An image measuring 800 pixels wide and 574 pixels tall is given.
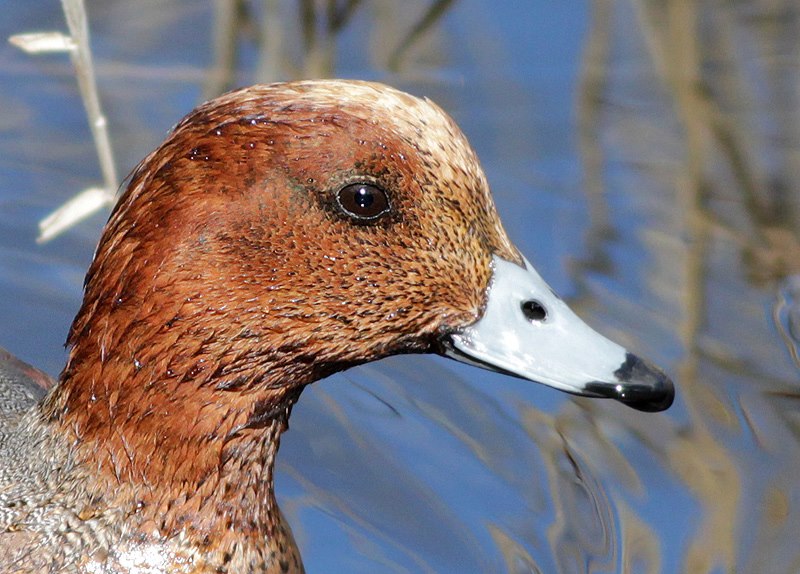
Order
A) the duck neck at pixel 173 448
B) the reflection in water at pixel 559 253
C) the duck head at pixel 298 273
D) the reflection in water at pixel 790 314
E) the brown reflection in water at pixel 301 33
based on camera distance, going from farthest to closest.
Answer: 1. the brown reflection in water at pixel 301 33
2. the reflection in water at pixel 790 314
3. the reflection in water at pixel 559 253
4. the duck neck at pixel 173 448
5. the duck head at pixel 298 273

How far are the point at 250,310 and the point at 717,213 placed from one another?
2.64m

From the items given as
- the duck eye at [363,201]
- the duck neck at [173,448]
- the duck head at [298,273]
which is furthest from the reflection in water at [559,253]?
the duck eye at [363,201]

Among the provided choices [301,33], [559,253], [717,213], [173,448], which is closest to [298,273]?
[173,448]

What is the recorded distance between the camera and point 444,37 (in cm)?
599

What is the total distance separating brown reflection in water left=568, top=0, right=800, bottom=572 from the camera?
4207mm

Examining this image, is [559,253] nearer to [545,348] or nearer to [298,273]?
[545,348]

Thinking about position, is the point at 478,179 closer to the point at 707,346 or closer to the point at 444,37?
the point at 707,346

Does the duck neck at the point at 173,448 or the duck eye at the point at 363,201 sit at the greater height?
the duck eye at the point at 363,201

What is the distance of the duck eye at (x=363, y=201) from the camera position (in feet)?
9.87

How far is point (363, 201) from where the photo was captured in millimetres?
3027

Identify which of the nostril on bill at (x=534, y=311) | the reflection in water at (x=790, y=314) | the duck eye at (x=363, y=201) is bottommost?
the reflection in water at (x=790, y=314)

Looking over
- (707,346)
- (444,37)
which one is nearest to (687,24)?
(444,37)

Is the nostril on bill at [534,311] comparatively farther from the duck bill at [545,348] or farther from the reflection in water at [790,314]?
the reflection in water at [790,314]

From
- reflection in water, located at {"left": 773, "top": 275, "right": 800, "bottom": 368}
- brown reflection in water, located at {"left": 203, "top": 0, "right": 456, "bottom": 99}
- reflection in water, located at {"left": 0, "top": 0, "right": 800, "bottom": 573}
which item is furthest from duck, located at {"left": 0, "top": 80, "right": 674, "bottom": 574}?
brown reflection in water, located at {"left": 203, "top": 0, "right": 456, "bottom": 99}
